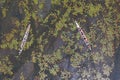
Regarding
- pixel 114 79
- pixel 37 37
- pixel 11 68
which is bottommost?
pixel 114 79

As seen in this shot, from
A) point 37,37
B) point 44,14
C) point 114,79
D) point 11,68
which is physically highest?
point 44,14

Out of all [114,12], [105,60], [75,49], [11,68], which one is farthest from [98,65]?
[11,68]

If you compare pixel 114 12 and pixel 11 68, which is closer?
pixel 11 68

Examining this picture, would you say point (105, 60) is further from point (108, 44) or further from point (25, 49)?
point (25, 49)

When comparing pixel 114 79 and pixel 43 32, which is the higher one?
pixel 43 32

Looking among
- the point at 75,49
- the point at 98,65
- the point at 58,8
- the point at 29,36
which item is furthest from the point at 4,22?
the point at 98,65

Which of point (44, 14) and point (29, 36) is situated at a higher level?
point (44, 14)

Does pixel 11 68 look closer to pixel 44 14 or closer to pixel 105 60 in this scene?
pixel 44 14
